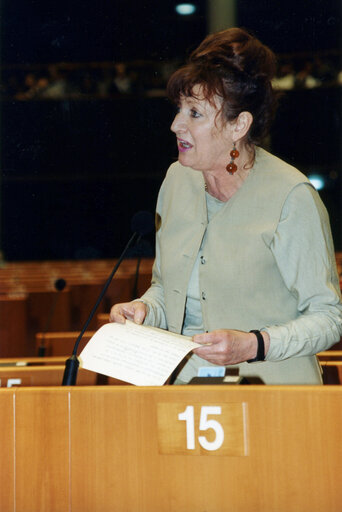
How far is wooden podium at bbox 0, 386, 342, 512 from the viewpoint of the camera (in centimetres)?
96

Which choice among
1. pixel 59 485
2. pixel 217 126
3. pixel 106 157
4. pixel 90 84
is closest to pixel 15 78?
pixel 90 84

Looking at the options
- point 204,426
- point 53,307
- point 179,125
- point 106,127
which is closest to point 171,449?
point 204,426

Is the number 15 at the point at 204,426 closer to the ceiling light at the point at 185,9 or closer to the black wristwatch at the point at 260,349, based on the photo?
the black wristwatch at the point at 260,349

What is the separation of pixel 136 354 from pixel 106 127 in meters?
5.41

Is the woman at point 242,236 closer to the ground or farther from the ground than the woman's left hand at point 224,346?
farther from the ground

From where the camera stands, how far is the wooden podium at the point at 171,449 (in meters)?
0.96

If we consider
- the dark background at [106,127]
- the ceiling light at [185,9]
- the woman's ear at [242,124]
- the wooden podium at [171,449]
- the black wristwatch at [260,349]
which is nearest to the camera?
the wooden podium at [171,449]

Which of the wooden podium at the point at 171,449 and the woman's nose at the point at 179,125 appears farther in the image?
the woman's nose at the point at 179,125

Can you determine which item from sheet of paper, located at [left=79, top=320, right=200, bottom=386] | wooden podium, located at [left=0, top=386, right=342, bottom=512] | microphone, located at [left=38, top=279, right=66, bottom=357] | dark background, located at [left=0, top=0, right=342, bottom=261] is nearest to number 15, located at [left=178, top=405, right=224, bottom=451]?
wooden podium, located at [left=0, top=386, right=342, bottom=512]

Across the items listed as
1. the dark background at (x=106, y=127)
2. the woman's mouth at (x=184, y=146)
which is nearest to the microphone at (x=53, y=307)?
the dark background at (x=106, y=127)

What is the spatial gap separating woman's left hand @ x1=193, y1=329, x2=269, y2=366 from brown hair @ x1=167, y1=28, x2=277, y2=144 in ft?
1.67

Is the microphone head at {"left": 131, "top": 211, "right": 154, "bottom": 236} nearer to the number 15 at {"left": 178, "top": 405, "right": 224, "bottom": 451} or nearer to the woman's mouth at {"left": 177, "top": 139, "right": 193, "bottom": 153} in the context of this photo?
the woman's mouth at {"left": 177, "top": 139, "right": 193, "bottom": 153}

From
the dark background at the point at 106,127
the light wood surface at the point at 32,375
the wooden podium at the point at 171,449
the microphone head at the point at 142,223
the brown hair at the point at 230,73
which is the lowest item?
the wooden podium at the point at 171,449

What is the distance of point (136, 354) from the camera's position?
1177 mm
